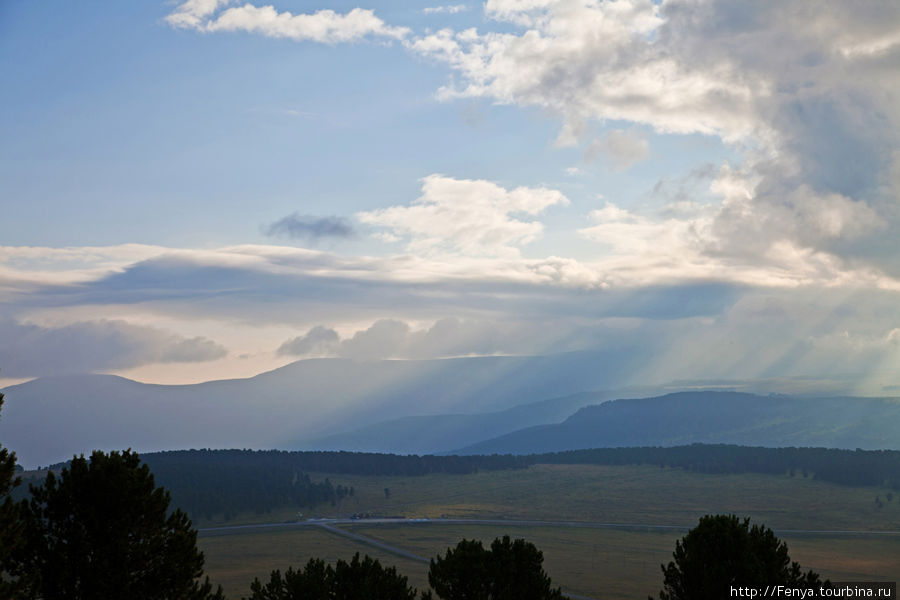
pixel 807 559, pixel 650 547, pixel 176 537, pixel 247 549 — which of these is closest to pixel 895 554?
pixel 807 559

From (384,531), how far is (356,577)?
14798 centimetres

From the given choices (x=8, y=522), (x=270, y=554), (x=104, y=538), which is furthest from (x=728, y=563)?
(x=270, y=554)

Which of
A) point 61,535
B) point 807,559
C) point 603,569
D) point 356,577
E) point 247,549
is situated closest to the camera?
point 61,535

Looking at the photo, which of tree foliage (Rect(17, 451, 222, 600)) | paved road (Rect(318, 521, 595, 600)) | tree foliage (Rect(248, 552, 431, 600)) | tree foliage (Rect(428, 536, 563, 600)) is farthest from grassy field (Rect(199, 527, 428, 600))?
tree foliage (Rect(17, 451, 222, 600))

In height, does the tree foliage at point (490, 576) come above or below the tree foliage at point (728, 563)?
below

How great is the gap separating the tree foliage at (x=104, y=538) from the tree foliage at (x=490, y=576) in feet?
45.1

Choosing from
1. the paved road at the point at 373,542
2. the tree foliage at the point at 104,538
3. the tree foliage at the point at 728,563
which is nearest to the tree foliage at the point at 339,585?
the tree foliage at the point at 104,538

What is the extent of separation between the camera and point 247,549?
162 meters

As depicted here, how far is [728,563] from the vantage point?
36812mm

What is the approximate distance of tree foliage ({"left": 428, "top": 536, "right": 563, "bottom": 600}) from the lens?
4247 cm

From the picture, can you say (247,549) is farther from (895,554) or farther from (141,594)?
(141,594)

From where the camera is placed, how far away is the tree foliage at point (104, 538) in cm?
3186

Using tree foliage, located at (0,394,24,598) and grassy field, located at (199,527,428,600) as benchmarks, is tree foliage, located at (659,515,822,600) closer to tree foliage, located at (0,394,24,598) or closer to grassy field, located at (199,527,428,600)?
tree foliage, located at (0,394,24,598)

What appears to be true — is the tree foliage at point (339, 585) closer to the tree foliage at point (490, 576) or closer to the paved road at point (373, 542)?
Answer: the tree foliage at point (490, 576)
